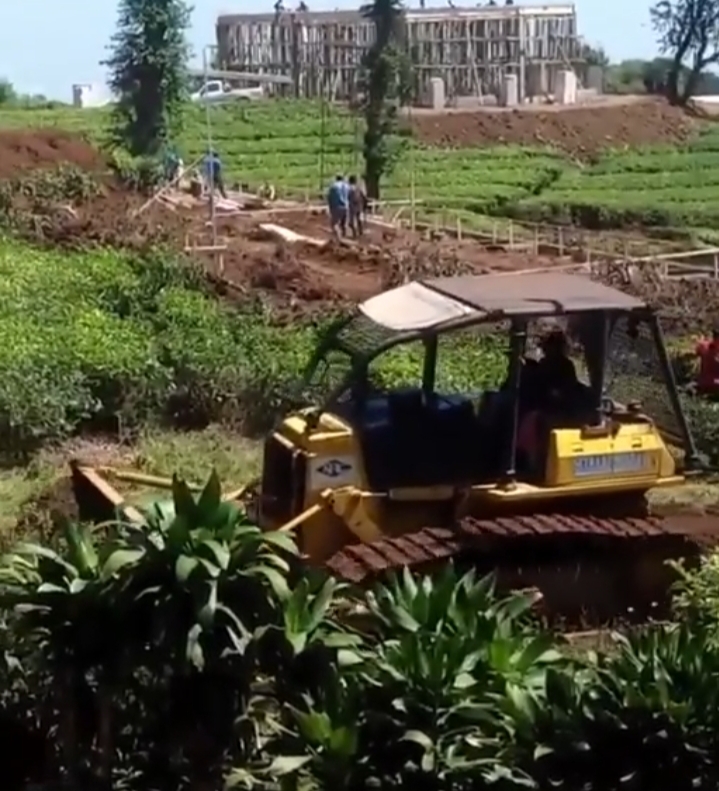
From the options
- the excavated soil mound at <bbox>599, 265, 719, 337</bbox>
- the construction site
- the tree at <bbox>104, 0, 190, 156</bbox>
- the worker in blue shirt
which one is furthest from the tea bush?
the tree at <bbox>104, 0, 190, 156</bbox>

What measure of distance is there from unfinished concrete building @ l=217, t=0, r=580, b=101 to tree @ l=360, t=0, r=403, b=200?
83.2 ft

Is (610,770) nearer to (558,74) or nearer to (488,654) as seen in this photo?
(488,654)

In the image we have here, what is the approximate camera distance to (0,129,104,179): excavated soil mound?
40719 mm

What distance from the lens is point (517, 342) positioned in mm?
11758

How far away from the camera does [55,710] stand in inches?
333

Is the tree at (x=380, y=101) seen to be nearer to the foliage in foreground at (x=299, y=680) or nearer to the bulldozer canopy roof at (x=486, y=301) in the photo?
the bulldozer canopy roof at (x=486, y=301)

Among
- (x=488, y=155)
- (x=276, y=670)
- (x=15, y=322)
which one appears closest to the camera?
(x=276, y=670)

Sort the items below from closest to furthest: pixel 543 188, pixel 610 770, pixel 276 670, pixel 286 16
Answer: pixel 610 770, pixel 276 670, pixel 543 188, pixel 286 16

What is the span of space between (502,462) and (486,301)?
94 cm

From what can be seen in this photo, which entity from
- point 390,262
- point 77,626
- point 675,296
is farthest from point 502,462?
point 390,262

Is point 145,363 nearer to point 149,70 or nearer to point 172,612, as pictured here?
point 172,612

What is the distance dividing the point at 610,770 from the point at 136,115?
39498mm

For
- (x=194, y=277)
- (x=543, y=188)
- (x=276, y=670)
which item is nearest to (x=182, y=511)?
(x=276, y=670)

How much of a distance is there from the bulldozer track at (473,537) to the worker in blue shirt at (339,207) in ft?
70.3
